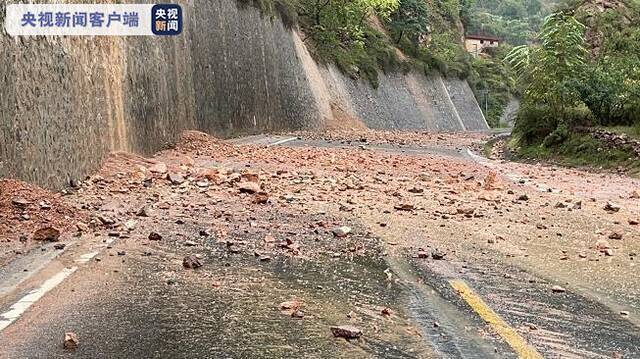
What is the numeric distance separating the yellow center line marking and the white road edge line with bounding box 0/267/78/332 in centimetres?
334

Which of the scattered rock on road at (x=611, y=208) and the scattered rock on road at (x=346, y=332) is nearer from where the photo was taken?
the scattered rock on road at (x=346, y=332)

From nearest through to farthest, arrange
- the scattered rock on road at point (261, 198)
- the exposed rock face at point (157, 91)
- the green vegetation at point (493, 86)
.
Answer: the exposed rock face at point (157, 91) < the scattered rock on road at point (261, 198) < the green vegetation at point (493, 86)

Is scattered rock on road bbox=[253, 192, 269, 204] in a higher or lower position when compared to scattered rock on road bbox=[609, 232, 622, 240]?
higher

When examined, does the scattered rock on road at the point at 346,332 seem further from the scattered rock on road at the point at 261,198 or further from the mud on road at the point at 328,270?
the scattered rock on road at the point at 261,198

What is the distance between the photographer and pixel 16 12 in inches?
400

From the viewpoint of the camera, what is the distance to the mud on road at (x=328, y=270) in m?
4.98

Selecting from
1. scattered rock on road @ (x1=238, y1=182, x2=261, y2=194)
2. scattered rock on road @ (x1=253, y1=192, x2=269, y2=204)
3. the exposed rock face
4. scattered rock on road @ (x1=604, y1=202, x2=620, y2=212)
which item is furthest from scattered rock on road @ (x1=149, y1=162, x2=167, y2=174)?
scattered rock on road @ (x1=604, y1=202, x2=620, y2=212)

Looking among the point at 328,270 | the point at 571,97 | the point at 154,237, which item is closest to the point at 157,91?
the point at 154,237

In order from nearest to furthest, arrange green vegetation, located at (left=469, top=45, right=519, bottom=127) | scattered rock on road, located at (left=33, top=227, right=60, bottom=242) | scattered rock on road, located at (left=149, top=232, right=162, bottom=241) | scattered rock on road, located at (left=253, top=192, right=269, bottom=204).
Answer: scattered rock on road, located at (left=33, top=227, right=60, bottom=242) < scattered rock on road, located at (left=149, top=232, right=162, bottom=241) < scattered rock on road, located at (left=253, top=192, right=269, bottom=204) < green vegetation, located at (left=469, top=45, right=519, bottom=127)

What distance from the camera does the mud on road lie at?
196 inches

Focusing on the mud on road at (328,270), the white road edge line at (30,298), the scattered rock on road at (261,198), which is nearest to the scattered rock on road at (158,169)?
the mud on road at (328,270)

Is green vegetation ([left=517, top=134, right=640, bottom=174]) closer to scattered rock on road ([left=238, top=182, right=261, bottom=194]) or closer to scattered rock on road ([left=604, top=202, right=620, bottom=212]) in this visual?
scattered rock on road ([left=604, top=202, right=620, bottom=212])

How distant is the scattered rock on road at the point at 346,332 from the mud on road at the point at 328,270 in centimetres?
5

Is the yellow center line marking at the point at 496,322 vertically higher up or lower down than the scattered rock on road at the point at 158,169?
higher up
